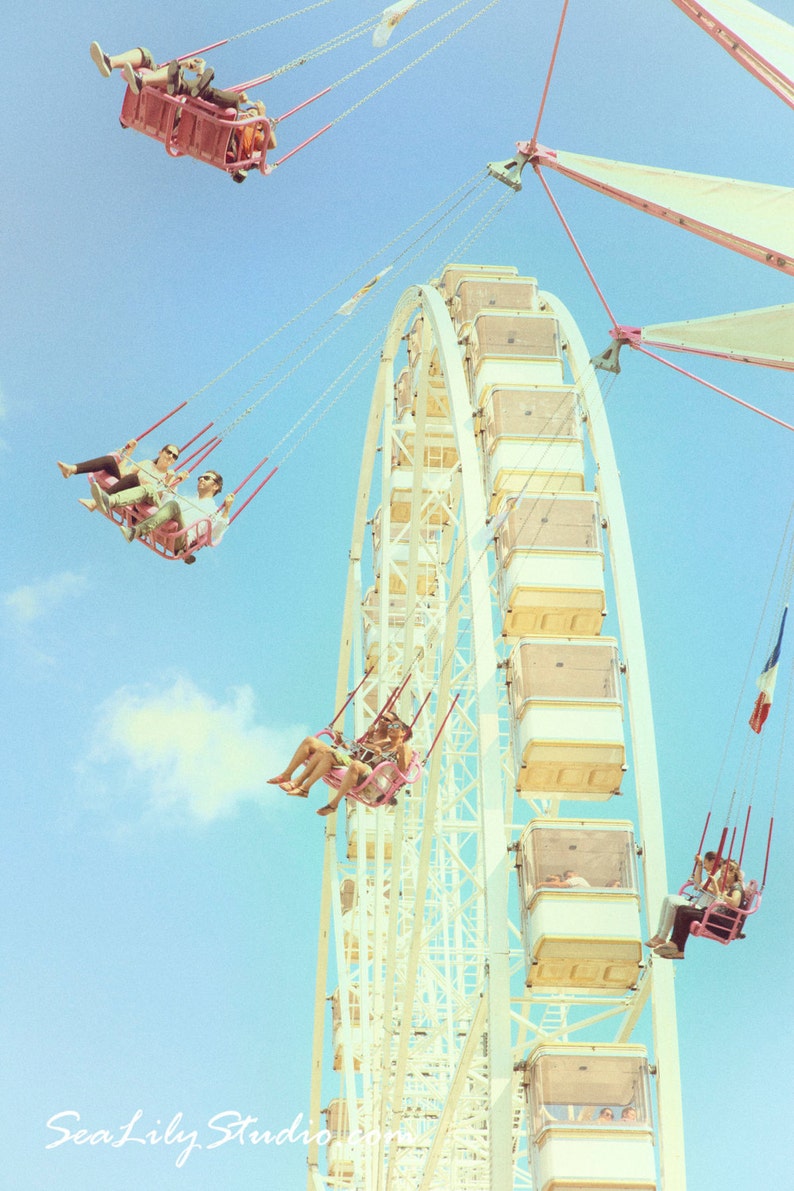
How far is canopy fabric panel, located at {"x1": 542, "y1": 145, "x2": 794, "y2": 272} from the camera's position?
2084 cm

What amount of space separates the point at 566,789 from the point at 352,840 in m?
11.3

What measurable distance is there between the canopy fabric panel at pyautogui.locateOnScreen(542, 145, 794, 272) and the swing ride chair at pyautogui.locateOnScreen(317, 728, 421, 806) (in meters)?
7.43

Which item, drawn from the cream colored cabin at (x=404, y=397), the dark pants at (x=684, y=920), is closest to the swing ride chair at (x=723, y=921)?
the dark pants at (x=684, y=920)

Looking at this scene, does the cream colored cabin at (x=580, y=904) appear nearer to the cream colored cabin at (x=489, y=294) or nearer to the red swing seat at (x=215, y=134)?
the red swing seat at (x=215, y=134)

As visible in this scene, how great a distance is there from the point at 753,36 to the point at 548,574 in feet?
28.5

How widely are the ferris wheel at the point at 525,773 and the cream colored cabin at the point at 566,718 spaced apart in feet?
0.10

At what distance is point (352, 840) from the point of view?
36125 mm

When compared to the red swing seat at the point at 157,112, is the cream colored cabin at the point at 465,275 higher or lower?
higher

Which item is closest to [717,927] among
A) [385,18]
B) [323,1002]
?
[385,18]

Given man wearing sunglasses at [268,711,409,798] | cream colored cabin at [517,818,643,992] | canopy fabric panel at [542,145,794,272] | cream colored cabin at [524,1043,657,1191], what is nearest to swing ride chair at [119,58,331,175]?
canopy fabric panel at [542,145,794,272]

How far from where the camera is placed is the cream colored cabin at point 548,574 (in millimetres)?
26609

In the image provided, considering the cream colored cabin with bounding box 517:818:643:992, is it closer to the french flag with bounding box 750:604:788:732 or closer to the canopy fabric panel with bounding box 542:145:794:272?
the french flag with bounding box 750:604:788:732

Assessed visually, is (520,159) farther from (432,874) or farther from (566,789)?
(432,874)

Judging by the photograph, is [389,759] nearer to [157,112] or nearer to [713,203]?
[713,203]
